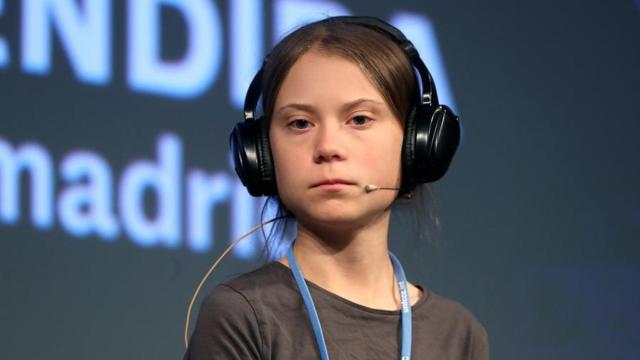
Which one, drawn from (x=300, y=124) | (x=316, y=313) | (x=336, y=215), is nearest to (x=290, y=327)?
(x=316, y=313)

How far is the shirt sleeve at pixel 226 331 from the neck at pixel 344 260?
0.11 meters

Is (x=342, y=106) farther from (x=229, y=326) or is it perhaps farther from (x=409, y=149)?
(x=229, y=326)

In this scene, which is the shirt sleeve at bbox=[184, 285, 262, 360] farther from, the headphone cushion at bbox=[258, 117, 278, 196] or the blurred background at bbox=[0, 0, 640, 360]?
the blurred background at bbox=[0, 0, 640, 360]

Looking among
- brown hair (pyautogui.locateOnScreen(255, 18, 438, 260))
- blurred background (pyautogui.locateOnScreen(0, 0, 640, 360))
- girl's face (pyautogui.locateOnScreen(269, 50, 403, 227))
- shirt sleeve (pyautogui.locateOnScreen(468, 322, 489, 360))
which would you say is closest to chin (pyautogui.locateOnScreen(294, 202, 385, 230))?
girl's face (pyautogui.locateOnScreen(269, 50, 403, 227))

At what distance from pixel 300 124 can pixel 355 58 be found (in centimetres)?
11

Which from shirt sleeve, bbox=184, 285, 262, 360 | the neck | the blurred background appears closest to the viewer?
shirt sleeve, bbox=184, 285, 262, 360

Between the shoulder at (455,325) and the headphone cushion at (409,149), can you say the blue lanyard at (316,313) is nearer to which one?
the shoulder at (455,325)

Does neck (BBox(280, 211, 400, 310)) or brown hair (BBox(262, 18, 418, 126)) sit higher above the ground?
brown hair (BBox(262, 18, 418, 126))

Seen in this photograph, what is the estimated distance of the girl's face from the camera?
1.14 metres

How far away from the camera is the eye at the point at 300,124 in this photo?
1.18 meters

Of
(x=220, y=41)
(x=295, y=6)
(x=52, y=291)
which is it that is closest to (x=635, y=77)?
(x=295, y=6)

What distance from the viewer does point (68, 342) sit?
2.06 m

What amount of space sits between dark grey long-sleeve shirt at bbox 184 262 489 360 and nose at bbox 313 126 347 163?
157mm

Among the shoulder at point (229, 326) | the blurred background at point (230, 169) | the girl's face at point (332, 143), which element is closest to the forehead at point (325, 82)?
the girl's face at point (332, 143)
